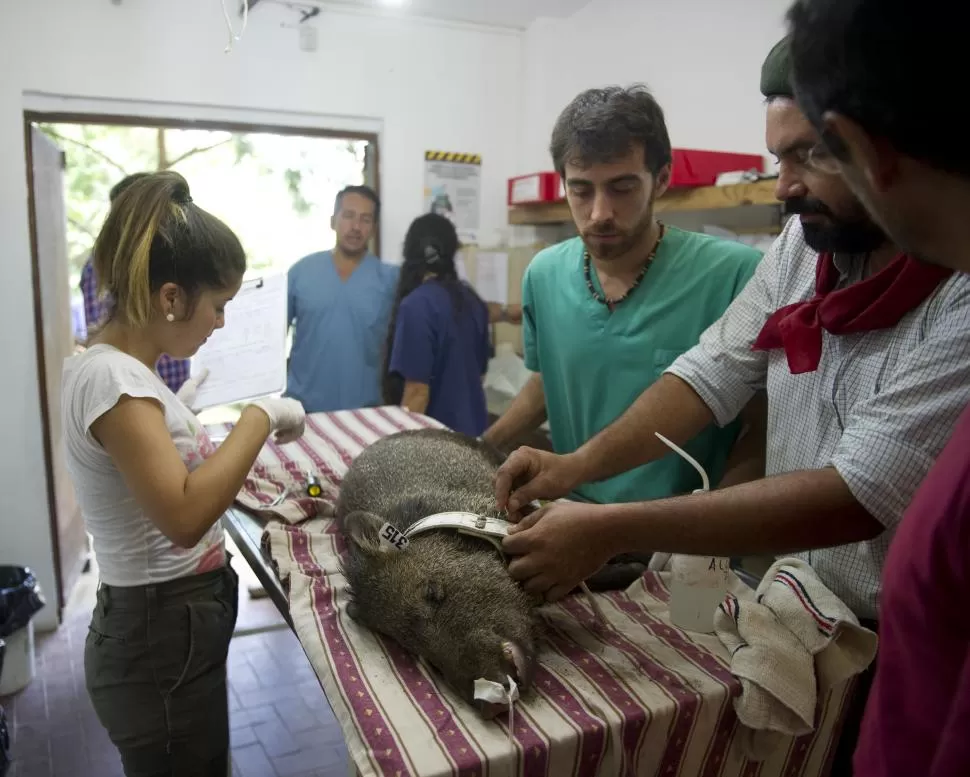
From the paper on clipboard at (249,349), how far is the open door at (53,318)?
0.96 m

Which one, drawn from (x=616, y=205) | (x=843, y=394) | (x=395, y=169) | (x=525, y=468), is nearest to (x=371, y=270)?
(x=395, y=169)

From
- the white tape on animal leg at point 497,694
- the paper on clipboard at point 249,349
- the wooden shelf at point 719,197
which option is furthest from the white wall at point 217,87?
the white tape on animal leg at point 497,694

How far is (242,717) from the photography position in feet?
10.6

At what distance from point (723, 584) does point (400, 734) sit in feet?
2.11

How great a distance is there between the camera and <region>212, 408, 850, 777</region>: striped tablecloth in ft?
3.45

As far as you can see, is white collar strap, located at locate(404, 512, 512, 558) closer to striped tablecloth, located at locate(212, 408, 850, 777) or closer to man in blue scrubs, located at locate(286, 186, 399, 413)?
striped tablecloth, located at locate(212, 408, 850, 777)

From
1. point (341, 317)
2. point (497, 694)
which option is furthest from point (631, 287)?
point (341, 317)

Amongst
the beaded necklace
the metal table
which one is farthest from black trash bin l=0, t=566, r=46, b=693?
the beaded necklace

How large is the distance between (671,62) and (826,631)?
328cm

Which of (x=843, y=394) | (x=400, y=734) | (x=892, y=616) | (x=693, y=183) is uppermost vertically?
(x=693, y=183)

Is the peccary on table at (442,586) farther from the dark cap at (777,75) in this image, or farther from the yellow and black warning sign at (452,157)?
the yellow and black warning sign at (452,157)

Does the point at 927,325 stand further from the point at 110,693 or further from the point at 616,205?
the point at 110,693

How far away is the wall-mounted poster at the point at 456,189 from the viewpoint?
15.4 feet

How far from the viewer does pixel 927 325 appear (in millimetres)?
1223
